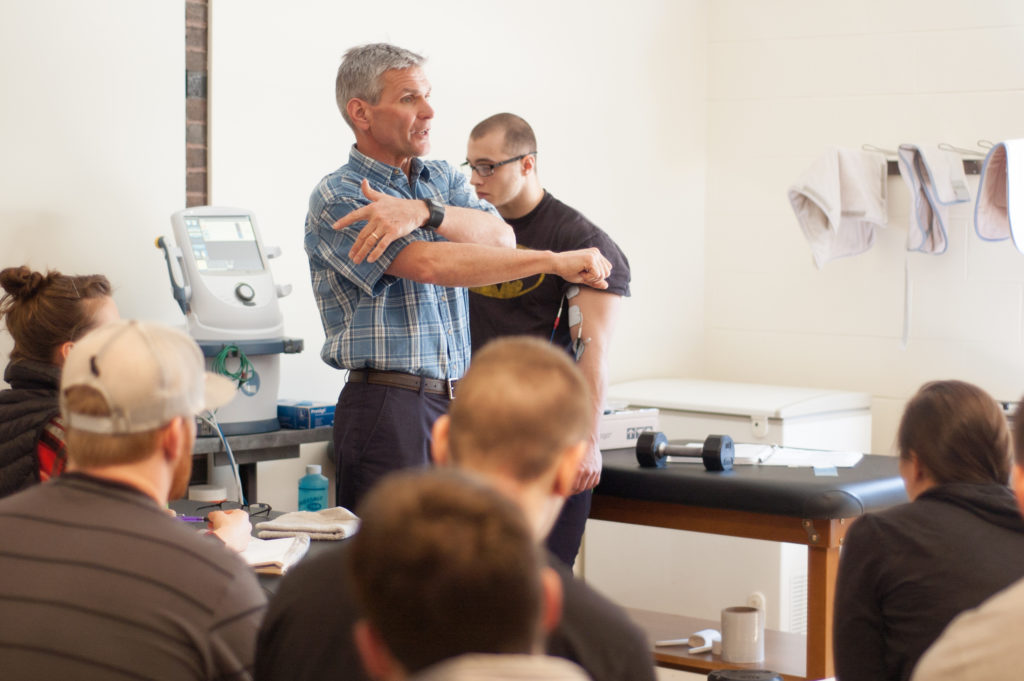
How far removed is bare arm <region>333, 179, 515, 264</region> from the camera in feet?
7.97

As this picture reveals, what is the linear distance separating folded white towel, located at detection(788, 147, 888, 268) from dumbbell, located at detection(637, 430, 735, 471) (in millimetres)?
1692

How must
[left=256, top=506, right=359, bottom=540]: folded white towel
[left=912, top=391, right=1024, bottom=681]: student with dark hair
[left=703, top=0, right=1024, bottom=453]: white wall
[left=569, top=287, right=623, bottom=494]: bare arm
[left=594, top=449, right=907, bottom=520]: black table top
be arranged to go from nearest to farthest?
1. [left=912, top=391, right=1024, bottom=681]: student with dark hair
2. [left=256, top=506, right=359, bottom=540]: folded white towel
3. [left=594, top=449, right=907, bottom=520]: black table top
4. [left=569, top=287, right=623, bottom=494]: bare arm
5. [left=703, top=0, right=1024, bottom=453]: white wall

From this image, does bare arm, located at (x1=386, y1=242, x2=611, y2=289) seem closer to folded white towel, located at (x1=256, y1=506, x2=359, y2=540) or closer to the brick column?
folded white towel, located at (x1=256, y1=506, x2=359, y2=540)

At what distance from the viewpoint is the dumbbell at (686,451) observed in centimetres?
304

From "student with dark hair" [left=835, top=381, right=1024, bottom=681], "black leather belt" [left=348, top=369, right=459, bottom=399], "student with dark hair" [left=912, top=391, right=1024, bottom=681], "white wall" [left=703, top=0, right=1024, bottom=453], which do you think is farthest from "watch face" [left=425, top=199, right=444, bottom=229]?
"white wall" [left=703, top=0, right=1024, bottom=453]

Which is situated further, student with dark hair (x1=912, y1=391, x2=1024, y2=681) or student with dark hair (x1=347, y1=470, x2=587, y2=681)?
student with dark hair (x1=912, y1=391, x2=1024, y2=681)

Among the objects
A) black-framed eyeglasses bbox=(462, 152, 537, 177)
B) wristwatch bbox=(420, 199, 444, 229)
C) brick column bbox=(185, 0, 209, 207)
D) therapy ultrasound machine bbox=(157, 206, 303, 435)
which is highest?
brick column bbox=(185, 0, 209, 207)

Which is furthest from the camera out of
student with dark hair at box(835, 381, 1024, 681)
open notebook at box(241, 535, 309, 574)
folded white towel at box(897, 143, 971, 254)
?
folded white towel at box(897, 143, 971, 254)

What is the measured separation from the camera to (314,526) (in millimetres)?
2158

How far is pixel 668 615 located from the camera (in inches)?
155

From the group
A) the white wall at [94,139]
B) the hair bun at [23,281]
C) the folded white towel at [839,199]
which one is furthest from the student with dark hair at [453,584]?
the folded white towel at [839,199]

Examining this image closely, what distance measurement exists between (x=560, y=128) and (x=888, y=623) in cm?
302

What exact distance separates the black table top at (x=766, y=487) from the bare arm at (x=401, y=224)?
2.56 feet

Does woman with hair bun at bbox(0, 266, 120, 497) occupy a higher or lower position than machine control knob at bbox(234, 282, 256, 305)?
lower
